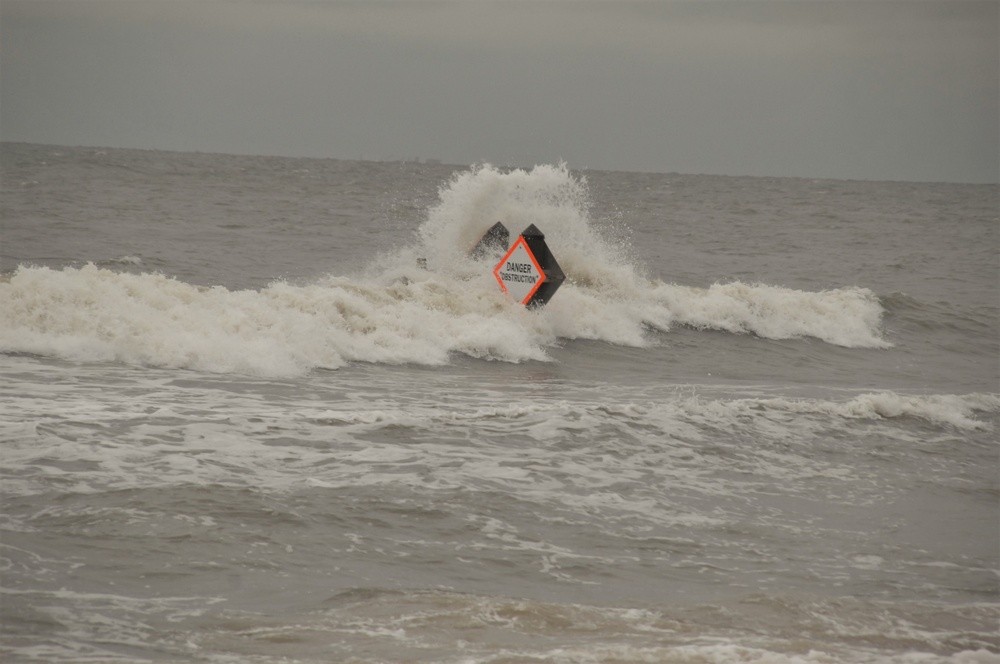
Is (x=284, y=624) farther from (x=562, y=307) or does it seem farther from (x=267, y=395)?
(x=562, y=307)

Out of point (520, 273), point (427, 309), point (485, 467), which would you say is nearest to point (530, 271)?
point (520, 273)

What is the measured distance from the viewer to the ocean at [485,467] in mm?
5234

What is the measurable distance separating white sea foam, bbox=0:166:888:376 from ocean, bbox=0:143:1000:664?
0.16 feet

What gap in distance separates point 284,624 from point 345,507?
5.85ft

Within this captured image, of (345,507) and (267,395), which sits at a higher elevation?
(267,395)

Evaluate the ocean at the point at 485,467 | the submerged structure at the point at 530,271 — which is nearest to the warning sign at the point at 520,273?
the submerged structure at the point at 530,271

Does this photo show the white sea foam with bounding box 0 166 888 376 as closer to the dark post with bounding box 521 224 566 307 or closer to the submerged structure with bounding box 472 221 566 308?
the submerged structure with bounding box 472 221 566 308

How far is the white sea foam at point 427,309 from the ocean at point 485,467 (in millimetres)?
49

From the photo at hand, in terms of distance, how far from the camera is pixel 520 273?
49.5 ft

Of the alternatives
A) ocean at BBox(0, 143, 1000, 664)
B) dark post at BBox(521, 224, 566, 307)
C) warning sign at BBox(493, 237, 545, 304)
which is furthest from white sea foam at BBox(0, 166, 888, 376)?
dark post at BBox(521, 224, 566, 307)

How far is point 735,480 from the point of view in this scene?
8.37m

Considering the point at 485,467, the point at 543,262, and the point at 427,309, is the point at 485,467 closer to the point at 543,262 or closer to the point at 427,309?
the point at 427,309

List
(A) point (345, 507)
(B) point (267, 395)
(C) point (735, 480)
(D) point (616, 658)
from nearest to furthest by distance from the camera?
1. (D) point (616, 658)
2. (A) point (345, 507)
3. (C) point (735, 480)
4. (B) point (267, 395)

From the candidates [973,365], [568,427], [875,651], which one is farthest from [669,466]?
[973,365]
